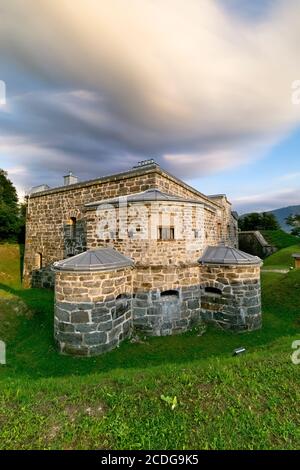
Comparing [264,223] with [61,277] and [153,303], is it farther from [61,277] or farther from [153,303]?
[61,277]

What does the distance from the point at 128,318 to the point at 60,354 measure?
7.89 ft

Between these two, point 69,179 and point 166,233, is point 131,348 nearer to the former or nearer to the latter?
point 166,233

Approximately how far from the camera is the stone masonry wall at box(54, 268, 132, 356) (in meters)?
7.02

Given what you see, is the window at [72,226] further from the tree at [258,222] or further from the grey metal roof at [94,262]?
the tree at [258,222]

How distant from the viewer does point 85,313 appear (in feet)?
23.1

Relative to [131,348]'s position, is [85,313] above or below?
above

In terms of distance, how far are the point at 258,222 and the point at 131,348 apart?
121 feet

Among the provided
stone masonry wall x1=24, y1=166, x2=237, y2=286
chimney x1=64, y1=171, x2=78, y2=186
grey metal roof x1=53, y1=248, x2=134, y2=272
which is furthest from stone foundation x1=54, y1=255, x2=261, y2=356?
chimney x1=64, y1=171, x2=78, y2=186

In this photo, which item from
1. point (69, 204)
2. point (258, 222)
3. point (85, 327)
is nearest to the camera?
point (85, 327)

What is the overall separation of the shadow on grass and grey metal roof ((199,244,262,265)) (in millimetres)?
2574

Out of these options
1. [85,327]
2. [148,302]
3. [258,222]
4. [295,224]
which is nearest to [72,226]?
[148,302]

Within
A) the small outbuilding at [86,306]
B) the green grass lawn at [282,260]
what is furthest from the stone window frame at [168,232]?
the green grass lawn at [282,260]

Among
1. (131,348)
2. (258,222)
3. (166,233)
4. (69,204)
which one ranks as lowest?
(131,348)

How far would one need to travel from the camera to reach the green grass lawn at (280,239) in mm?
29545
